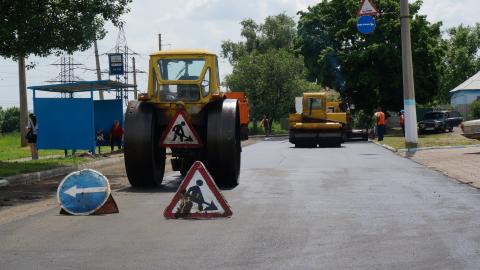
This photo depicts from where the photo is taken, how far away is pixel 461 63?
9512 centimetres

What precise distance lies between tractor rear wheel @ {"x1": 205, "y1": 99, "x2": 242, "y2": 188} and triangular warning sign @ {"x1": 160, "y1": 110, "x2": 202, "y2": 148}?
0.34 m

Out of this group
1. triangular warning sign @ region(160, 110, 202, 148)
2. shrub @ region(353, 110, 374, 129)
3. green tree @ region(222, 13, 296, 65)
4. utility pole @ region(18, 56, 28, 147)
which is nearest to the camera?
triangular warning sign @ region(160, 110, 202, 148)

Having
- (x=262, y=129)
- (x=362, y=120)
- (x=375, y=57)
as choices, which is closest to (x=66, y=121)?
(x=375, y=57)

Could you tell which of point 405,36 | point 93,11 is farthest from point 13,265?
point 405,36

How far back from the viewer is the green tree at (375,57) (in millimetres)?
49062

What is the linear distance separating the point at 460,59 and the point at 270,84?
3445 cm

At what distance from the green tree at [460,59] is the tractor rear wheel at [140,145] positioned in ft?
272

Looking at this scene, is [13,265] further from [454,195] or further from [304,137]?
[304,137]

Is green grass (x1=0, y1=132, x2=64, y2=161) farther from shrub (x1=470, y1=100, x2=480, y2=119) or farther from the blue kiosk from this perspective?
shrub (x1=470, y1=100, x2=480, y2=119)

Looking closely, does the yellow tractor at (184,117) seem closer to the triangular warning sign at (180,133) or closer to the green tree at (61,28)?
the triangular warning sign at (180,133)

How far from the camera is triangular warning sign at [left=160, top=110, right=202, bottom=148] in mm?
13906

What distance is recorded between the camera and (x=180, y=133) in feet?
45.8

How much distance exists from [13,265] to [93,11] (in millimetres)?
14366

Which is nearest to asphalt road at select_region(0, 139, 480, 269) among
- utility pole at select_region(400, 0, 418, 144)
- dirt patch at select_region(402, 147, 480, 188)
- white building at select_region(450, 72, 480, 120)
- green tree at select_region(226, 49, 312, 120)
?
dirt patch at select_region(402, 147, 480, 188)
